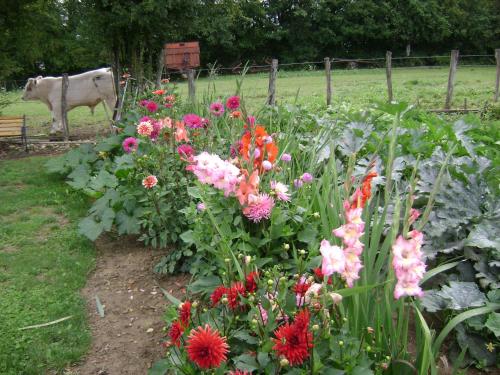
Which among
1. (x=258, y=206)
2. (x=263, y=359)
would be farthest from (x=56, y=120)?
(x=263, y=359)

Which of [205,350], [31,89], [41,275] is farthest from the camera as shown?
[31,89]

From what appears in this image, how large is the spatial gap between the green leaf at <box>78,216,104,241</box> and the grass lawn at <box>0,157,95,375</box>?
0.59ft

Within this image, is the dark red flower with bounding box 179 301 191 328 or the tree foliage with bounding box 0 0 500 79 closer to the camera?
the dark red flower with bounding box 179 301 191 328

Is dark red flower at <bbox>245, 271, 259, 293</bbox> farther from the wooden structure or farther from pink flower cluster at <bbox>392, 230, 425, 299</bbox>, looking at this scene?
the wooden structure

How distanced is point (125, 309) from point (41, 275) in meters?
0.91

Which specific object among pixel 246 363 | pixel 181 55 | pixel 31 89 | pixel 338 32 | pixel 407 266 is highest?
pixel 338 32

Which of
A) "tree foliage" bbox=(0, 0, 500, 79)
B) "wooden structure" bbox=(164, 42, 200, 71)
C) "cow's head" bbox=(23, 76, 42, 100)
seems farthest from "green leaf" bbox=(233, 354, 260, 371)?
"tree foliage" bbox=(0, 0, 500, 79)

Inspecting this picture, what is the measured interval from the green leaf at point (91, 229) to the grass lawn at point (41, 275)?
178 mm

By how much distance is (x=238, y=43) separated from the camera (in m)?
35.2

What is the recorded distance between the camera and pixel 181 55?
10.4 meters

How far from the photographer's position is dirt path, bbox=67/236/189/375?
7.61 ft

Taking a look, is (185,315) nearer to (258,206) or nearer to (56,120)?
(258,206)

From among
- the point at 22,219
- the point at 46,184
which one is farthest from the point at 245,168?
the point at 46,184

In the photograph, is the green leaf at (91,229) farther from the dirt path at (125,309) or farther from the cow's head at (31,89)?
the cow's head at (31,89)
